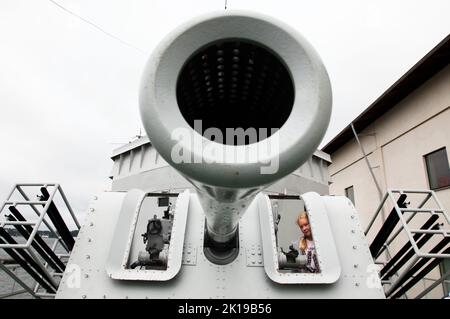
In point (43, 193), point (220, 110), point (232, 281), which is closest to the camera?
point (220, 110)

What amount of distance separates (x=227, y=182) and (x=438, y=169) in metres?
8.09

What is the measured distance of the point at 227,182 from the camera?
104 centimetres

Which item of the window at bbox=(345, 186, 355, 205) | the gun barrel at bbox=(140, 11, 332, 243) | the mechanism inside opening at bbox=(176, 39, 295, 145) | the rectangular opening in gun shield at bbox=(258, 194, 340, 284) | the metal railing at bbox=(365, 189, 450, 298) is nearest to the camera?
the gun barrel at bbox=(140, 11, 332, 243)

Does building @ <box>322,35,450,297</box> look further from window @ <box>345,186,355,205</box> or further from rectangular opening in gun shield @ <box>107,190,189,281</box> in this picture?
rectangular opening in gun shield @ <box>107,190,189,281</box>

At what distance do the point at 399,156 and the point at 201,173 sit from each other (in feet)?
30.4

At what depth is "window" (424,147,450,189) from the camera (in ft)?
24.2


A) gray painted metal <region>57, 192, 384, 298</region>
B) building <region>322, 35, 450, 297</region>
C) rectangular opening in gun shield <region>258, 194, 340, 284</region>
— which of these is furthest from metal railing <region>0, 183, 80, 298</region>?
building <region>322, 35, 450, 297</region>

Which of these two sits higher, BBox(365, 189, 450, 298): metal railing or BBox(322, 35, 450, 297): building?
BBox(322, 35, 450, 297): building

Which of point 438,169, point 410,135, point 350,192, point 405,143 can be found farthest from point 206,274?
point 350,192

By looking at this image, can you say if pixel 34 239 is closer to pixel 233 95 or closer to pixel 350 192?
pixel 233 95

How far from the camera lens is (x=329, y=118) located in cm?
112

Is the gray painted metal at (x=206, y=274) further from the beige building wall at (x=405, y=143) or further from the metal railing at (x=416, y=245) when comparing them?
the beige building wall at (x=405, y=143)
